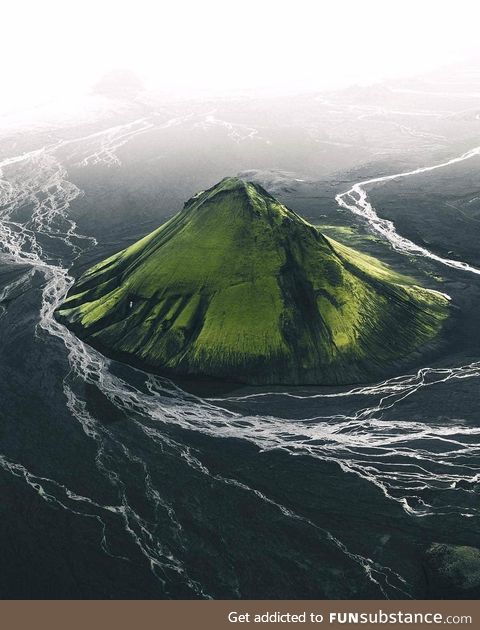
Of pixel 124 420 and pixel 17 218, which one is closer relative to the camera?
pixel 124 420

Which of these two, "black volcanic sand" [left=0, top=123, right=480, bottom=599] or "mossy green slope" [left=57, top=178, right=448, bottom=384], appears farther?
"mossy green slope" [left=57, top=178, right=448, bottom=384]

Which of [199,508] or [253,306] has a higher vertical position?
[253,306]

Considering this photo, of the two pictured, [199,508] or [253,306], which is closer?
[199,508]

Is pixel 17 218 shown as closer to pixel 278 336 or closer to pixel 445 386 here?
pixel 278 336

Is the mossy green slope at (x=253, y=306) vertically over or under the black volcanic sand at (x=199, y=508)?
over

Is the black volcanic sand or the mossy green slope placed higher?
the mossy green slope

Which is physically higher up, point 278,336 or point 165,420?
point 278,336

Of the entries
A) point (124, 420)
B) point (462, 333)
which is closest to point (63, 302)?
point (124, 420)

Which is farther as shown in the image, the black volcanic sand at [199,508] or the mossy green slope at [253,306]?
the mossy green slope at [253,306]
